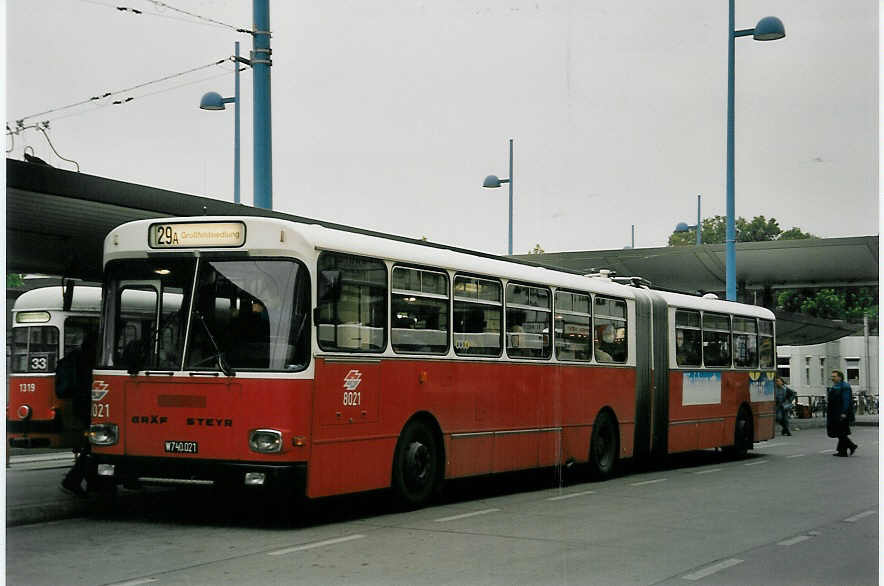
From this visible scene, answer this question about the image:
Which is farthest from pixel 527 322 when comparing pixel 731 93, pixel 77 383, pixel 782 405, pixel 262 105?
pixel 782 405

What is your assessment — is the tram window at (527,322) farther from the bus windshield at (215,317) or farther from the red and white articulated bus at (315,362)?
the bus windshield at (215,317)

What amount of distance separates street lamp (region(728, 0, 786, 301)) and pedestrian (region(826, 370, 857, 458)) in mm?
3925

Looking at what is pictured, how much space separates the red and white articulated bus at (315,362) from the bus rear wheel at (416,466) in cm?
3

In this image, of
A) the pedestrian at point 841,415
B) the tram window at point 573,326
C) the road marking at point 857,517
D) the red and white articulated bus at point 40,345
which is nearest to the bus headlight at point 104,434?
the red and white articulated bus at point 40,345

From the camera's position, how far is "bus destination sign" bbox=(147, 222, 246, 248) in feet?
39.9

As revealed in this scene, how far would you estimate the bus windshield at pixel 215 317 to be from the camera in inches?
469

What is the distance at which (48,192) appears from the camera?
12.7 m

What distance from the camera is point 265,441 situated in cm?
1173

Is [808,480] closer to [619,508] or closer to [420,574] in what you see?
[619,508]

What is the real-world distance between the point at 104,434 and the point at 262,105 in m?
7.36

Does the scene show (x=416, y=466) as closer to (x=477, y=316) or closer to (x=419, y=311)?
(x=419, y=311)

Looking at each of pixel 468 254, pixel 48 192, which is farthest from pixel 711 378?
pixel 48 192

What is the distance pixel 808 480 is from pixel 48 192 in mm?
11660

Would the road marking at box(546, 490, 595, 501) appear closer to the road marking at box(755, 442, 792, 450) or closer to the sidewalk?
the road marking at box(755, 442, 792, 450)
